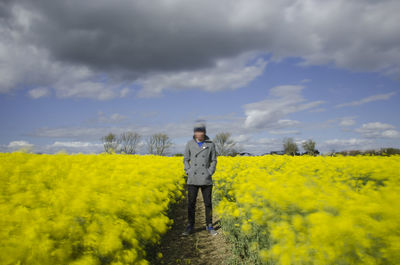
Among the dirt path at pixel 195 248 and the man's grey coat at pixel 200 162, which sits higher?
the man's grey coat at pixel 200 162

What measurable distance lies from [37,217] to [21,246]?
1.46 ft

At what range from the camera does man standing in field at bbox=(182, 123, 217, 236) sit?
5.01 m

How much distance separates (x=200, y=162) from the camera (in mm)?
5078

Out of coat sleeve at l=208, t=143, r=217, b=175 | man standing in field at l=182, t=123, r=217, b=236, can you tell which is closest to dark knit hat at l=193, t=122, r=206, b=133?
man standing in field at l=182, t=123, r=217, b=236

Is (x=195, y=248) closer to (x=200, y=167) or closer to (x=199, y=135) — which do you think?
(x=200, y=167)

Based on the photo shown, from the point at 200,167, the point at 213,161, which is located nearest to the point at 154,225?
the point at 200,167

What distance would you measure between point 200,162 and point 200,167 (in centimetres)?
10

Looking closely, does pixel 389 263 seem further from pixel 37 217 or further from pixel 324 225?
pixel 37 217

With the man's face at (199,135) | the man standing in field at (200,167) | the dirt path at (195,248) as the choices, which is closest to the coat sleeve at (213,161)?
the man standing in field at (200,167)

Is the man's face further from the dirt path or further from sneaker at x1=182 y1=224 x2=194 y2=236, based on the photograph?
the dirt path

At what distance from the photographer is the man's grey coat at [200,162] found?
16.4 ft

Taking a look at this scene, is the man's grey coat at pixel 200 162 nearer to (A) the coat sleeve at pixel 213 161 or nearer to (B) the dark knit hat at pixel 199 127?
(A) the coat sleeve at pixel 213 161

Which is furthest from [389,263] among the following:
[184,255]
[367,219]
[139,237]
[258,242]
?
[184,255]

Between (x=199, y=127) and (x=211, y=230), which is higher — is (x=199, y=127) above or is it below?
above
